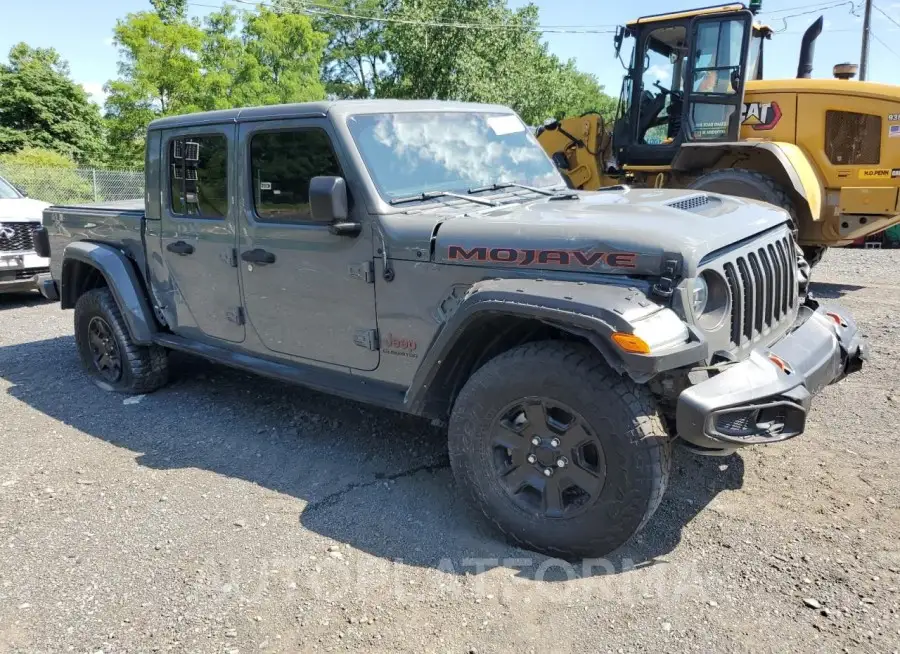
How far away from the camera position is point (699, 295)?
291 cm

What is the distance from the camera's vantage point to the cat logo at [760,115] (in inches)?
328

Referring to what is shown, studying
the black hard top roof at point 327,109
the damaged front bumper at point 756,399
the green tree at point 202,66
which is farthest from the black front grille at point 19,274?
the green tree at point 202,66

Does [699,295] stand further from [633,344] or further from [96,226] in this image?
[96,226]

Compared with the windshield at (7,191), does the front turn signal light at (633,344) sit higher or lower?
lower

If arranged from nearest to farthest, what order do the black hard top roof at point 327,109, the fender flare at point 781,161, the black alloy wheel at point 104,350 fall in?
the black hard top roof at point 327,109
the black alloy wheel at point 104,350
the fender flare at point 781,161

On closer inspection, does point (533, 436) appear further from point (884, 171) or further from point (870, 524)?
point (884, 171)

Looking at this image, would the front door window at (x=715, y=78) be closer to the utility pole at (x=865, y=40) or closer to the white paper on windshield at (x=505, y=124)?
the white paper on windshield at (x=505, y=124)

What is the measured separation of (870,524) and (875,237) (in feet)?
37.6

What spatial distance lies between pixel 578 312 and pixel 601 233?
408mm

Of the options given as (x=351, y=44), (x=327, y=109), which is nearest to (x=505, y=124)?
(x=327, y=109)

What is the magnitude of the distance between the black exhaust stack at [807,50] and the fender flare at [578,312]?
7.82 metres

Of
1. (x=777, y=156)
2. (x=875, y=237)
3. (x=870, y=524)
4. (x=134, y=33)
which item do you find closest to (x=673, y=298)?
(x=870, y=524)

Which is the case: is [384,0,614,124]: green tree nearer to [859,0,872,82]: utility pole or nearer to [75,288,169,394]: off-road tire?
[859,0,872,82]: utility pole

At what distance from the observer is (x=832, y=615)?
2666 mm
